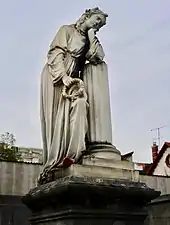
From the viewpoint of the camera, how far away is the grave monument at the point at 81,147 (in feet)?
15.8

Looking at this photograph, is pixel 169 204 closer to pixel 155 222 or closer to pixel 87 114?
pixel 155 222

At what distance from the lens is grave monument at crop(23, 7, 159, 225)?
4.82 meters

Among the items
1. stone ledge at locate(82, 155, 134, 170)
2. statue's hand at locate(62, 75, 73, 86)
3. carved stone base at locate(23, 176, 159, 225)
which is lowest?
carved stone base at locate(23, 176, 159, 225)

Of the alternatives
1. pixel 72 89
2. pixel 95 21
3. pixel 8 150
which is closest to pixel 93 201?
pixel 72 89

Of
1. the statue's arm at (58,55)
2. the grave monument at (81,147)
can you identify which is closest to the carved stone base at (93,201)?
the grave monument at (81,147)

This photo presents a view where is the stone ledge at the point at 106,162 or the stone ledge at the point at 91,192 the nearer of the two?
the stone ledge at the point at 91,192

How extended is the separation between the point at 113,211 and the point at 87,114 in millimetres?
1538

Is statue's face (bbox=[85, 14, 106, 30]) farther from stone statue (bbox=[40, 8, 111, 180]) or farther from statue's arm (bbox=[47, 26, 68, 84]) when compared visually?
statue's arm (bbox=[47, 26, 68, 84])

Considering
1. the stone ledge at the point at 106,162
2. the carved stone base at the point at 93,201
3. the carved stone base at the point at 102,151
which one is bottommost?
the carved stone base at the point at 93,201

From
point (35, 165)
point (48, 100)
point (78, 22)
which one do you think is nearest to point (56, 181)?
point (48, 100)

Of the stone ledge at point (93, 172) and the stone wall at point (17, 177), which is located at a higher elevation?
the stone wall at point (17, 177)

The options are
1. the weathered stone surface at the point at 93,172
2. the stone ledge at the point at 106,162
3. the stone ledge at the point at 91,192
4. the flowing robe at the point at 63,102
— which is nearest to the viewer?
the stone ledge at the point at 91,192

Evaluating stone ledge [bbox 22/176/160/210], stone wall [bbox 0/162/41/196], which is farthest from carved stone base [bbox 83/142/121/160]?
stone wall [bbox 0/162/41/196]

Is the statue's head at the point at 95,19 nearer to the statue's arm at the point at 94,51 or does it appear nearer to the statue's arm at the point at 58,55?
the statue's arm at the point at 94,51
